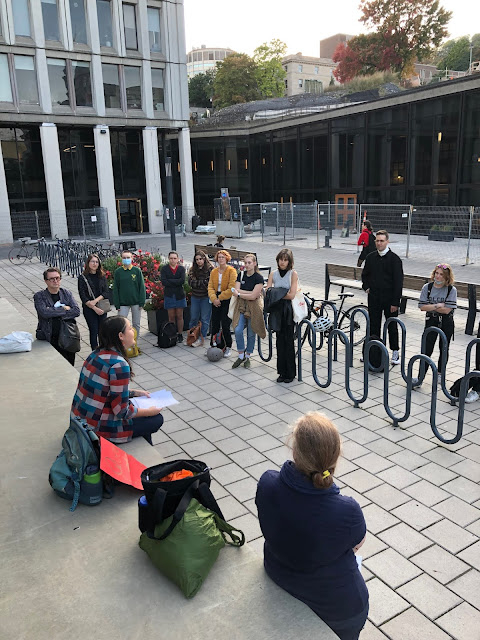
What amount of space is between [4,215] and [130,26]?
1545cm

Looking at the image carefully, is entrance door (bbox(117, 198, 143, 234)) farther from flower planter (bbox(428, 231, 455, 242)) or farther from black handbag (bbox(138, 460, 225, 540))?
black handbag (bbox(138, 460, 225, 540))

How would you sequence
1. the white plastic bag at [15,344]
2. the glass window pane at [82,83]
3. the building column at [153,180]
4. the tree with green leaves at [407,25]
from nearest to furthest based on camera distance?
the white plastic bag at [15,344] < the glass window pane at [82,83] < the building column at [153,180] < the tree with green leaves at [407,25]

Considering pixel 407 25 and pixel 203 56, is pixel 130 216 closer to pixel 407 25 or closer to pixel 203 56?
pixel 407 25

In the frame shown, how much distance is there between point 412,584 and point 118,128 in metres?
36.8

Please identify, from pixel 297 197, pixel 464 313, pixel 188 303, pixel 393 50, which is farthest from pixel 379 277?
pixel 393 50

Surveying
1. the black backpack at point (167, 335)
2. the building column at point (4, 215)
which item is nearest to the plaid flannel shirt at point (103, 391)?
the black backpack at point (167, 335)

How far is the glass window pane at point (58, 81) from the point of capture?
32.5 metres

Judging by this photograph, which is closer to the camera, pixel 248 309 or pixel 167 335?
pixel 248 309

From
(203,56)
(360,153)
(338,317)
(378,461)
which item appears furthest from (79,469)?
(203,56)

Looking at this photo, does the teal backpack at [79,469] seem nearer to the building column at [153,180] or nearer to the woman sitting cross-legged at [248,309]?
the woman sitting cross-legged at [248,309]

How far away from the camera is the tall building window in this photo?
3531cm

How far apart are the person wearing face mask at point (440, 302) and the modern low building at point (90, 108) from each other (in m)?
28.8

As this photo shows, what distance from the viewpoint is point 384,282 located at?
7.45 meters

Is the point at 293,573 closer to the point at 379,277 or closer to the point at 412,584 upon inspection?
the point at 412,584
